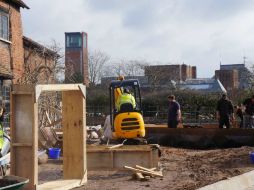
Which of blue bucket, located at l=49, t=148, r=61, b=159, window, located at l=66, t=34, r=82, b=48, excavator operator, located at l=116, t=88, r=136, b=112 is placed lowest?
blue bucket, located at l=49, t=148, r=61, b=159

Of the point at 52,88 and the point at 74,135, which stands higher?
the point at 52,88

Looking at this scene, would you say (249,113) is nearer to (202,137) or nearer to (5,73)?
(202,137)

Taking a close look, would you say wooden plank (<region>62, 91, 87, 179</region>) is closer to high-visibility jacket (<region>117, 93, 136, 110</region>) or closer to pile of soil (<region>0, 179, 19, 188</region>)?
pile of soil (<region>0, 179, 19, 188</region>)

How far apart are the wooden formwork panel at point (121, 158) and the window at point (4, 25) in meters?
11.8

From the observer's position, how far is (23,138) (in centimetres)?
852

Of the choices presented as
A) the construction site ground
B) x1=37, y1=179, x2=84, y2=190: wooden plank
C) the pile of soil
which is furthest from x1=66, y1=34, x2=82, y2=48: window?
the pile of soil

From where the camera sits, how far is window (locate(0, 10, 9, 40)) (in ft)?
72.0

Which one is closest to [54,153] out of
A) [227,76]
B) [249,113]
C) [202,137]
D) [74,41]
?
[202,137]

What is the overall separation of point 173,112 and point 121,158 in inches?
352

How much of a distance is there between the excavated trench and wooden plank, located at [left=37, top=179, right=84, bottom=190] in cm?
928

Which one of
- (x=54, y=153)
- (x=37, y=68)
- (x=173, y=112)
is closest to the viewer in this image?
(x=54, y=153)

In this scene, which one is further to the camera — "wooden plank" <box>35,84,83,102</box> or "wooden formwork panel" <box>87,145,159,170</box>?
"wooden formwork panel" <box>87,145,159,170</box>

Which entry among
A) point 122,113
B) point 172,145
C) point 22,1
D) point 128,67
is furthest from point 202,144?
point 128,67

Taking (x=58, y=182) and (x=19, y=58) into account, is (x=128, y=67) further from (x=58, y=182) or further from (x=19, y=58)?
(x=58, y=182)
